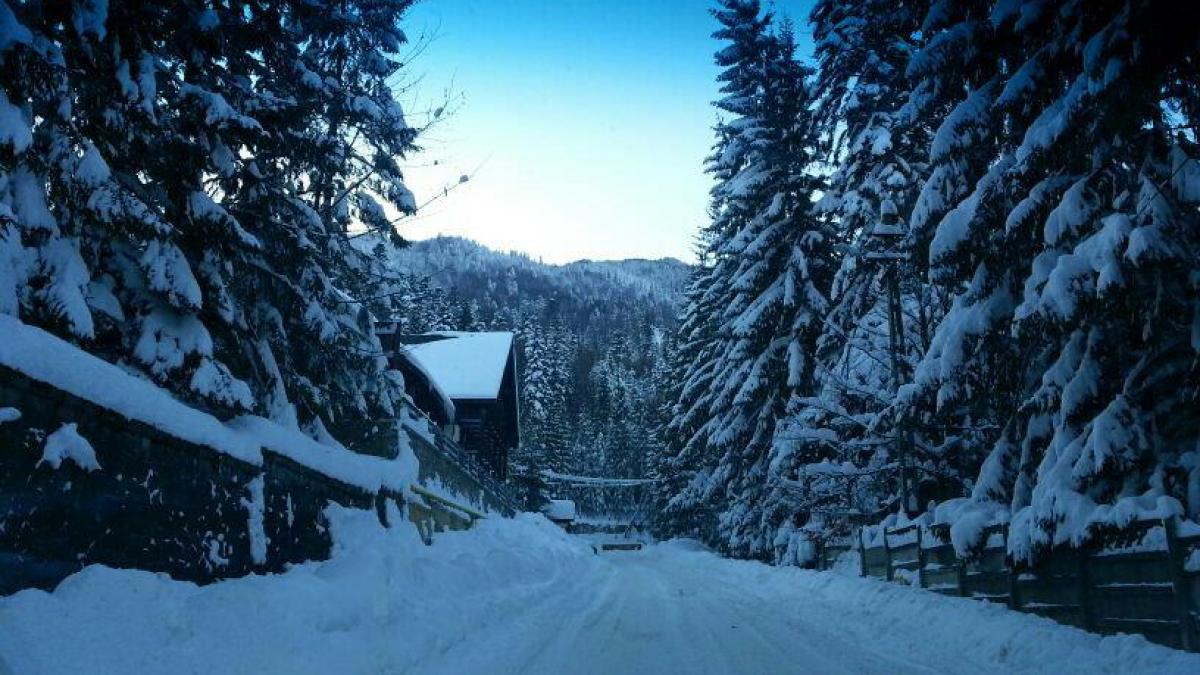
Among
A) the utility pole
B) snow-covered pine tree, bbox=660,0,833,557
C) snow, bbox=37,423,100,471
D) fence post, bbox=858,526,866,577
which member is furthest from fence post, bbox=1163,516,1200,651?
snow-covered pine tree, bbox=660,0,833,557

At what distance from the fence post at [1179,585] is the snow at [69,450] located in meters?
8.60

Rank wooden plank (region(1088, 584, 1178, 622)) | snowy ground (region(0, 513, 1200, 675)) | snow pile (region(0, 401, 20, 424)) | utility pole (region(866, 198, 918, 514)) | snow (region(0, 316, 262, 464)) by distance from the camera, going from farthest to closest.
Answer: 1. utility pole (region(866, 198, 918, 514))
2. wooden plank (region(1088, 584, 1178, 622))
3. snowy ground (region(0, 513, 1200, 675))
4. snow (region(0, 316, 262, 464))
5. snow pile (region(0, 401, 20, 424))

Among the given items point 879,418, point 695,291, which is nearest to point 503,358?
point 695,291

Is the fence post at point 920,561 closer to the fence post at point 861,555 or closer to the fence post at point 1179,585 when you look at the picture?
the fence post at point 861,555

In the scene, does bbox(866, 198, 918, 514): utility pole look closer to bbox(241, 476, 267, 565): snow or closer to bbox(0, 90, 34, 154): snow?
bbox(241, 476, 267, 565): snow

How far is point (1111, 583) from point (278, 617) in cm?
799

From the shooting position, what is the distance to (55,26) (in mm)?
6777

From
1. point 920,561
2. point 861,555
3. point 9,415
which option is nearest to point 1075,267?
point 920,561

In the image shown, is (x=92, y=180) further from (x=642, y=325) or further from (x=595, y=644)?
(x=642, y=325)

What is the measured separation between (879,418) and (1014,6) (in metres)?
6.54

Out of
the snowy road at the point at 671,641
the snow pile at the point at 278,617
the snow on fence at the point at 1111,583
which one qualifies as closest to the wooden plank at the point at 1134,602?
the snow on fence at the point at 1111,583

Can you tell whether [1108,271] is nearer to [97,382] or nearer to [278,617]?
[278,617]

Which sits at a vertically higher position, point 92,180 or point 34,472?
point 92,180

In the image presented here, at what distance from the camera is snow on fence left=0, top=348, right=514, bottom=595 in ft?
13.5
